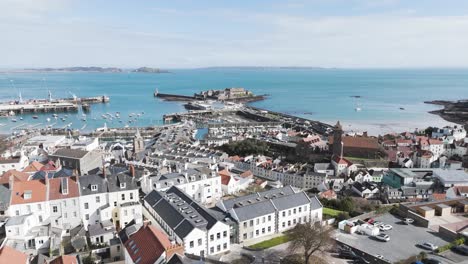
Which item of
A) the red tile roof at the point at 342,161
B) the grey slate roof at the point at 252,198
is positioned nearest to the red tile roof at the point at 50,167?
the grey slate roof at the point at 252,198

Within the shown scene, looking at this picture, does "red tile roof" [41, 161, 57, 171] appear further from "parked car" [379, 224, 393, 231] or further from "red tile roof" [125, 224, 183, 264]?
"parked car" [379, 224, 393, 231]

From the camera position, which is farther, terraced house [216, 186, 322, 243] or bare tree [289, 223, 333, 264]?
terraced house [216, 186, 322, 243]

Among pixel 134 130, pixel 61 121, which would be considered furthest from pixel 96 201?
pixel 61 121

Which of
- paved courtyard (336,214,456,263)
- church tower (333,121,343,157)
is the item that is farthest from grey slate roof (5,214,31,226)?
church tower (333,121,343,157)

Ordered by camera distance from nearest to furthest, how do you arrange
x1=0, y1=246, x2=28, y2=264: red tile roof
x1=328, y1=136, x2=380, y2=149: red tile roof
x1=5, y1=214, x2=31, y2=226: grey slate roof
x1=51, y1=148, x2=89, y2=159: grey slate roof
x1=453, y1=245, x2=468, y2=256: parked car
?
1. x1=0, y1=246, x2=28, y2=264: red tile roof
2. x1=5, y1=214, x2=31, y2=226: grey slate roof
3. x1=453, y1=245, x2=468, y2=256: parked car
4. x1=51, y1=148, x2=89, y2=159: grey slate roof
5. x1=328, y1=136, x2=380, y2=149: red tile roof

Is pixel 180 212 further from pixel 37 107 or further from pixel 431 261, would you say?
pixel 37 107

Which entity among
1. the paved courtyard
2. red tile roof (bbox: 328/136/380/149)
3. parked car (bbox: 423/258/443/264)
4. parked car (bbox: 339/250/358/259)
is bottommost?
parked car (bbox: 339/250/358/259)

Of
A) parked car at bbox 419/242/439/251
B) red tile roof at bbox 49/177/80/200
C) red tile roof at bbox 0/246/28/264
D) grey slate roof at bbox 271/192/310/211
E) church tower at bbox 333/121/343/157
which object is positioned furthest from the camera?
church tower at bbox 333/121/343/157

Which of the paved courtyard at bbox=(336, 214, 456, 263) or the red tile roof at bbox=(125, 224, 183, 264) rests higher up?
the red tile roof at bbox=(125, 224, 183, 264)

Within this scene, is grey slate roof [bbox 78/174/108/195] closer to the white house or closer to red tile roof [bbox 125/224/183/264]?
the white house
